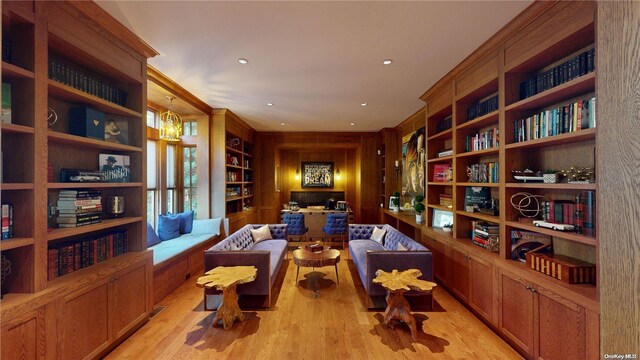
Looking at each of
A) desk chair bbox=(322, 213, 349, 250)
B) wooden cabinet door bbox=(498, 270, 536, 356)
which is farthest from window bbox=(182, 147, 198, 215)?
wooden cabinet door bbox=(498, 270, 536, 356)

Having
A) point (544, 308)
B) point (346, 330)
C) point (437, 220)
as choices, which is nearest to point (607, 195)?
point (544, 308)

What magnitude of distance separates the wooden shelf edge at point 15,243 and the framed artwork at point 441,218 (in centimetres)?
435

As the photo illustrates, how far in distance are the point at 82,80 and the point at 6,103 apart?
69 cm

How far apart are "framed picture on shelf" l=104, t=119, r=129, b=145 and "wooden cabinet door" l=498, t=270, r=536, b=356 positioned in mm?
4102

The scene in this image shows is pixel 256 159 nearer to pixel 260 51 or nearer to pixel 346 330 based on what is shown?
pixel 260 51

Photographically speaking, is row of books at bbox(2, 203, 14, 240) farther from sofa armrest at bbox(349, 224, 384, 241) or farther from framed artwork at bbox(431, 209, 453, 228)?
framed artwork at bbox(431, 209, 453, 228)

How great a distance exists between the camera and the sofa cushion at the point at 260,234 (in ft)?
15.0

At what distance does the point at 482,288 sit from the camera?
2580 mm

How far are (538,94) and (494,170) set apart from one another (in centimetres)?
88

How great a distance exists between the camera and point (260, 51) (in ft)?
8.38

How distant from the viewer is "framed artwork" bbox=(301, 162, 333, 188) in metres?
8.27

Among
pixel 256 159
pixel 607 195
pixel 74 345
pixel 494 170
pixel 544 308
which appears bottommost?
pixel 74 345

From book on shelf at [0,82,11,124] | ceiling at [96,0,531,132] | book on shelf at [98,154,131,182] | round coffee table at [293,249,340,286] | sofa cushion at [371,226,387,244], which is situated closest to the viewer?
book on shelf at [0,82,11,124]

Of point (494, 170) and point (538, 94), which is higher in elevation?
point (538, 94)
